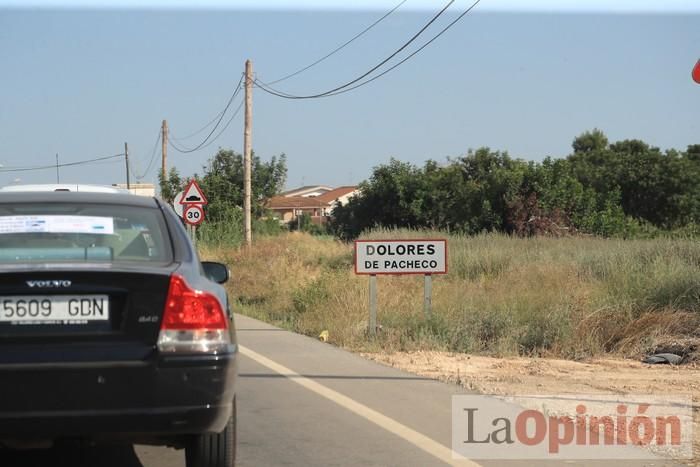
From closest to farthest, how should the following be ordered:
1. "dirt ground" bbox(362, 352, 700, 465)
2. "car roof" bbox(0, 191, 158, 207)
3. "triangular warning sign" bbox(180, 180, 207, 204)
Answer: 1. "car roof" bbox(0, 191, 158, 207)
2. "dirt ground" bbox(362, 352, 700, 465)
3. "triangular warning sign" bbox(180, 180, 207, 204)

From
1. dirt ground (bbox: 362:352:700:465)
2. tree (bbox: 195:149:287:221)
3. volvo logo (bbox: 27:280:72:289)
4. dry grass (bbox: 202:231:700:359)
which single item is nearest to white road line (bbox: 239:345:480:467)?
dirt ground (bbox: 362:352:700:465)

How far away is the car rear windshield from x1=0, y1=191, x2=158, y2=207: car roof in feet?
0.25

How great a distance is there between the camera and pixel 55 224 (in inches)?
207

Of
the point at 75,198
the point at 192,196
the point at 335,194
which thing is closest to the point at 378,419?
the point at 75,198

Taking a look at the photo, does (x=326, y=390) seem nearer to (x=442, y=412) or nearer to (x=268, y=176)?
(x=442, y=412)

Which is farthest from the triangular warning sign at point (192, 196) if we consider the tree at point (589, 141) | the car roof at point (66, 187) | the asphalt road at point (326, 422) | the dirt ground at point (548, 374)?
the tree at point (589, 141)

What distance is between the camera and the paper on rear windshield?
5188 mm

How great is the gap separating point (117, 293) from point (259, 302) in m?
16.2

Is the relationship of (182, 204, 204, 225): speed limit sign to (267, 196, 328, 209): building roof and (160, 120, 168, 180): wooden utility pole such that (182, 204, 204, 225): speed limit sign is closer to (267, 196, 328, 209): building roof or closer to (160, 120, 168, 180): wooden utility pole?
(160, 120, 168, 180): wooden utility pole

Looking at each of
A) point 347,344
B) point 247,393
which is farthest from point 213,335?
point 347,344

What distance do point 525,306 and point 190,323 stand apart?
1020 centimetres

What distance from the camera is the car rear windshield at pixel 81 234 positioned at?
5059mm

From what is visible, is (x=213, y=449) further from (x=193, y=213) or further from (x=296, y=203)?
(x=296, y=203)

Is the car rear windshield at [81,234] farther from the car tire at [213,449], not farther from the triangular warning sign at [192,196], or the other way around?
the triangular warning sign at [192,196]
